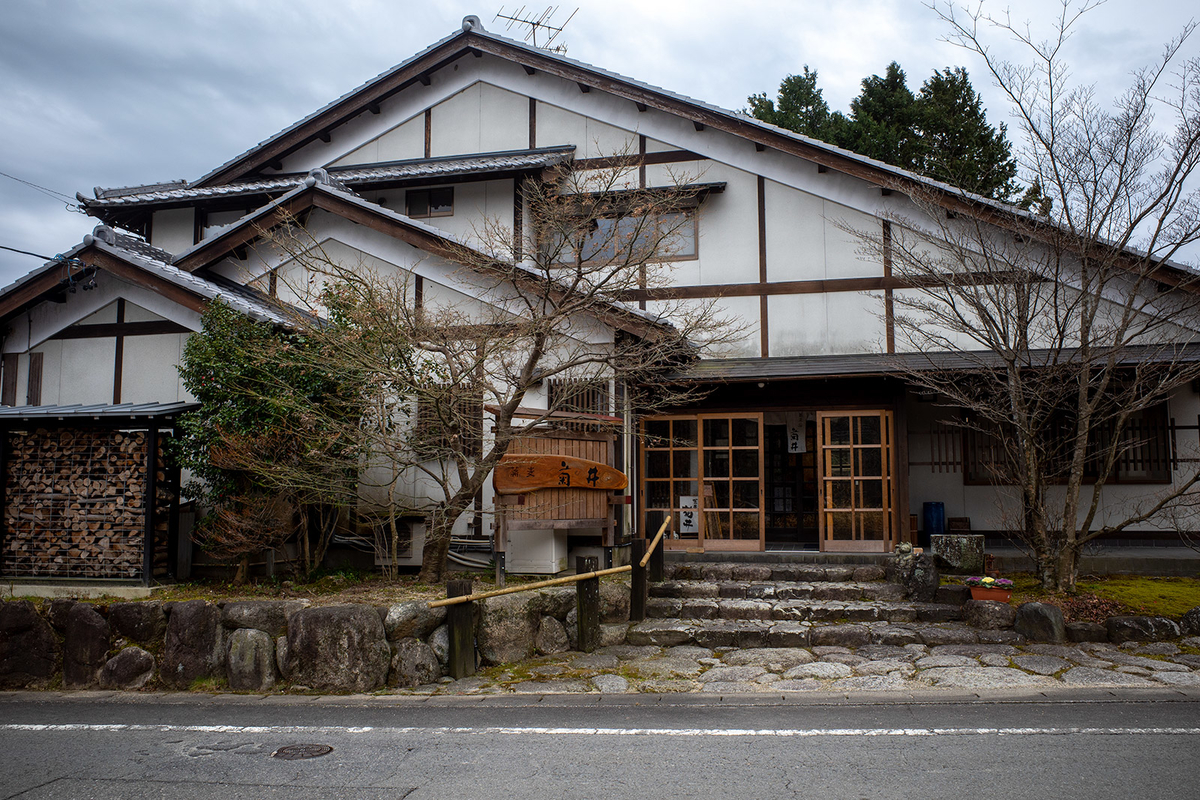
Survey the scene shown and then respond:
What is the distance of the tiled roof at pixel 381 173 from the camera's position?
571 inches

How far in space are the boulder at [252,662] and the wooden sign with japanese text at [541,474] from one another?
321cm

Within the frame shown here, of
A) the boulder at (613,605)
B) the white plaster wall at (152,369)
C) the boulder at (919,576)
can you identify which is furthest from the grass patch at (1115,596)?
the white plaster wall at (152,369)

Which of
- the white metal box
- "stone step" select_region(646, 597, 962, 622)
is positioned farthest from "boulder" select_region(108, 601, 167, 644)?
"stone step" select_region(646, 597, 962, 622)

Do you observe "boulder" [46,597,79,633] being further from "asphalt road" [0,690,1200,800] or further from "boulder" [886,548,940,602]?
"boulder" [886,548,940,602]

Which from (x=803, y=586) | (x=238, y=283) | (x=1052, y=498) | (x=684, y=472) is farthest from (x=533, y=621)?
(x=1052, y=498)

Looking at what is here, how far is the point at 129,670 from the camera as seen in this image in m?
8.03

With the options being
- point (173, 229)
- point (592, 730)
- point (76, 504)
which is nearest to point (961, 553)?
point (592, 730)

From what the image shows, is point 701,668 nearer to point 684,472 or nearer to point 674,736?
point 674,736

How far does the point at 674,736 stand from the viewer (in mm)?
5914

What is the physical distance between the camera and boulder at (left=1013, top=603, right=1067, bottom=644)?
846cm

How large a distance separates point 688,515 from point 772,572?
2355 mm

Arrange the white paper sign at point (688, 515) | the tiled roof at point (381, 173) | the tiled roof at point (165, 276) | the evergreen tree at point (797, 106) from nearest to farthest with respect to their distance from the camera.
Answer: the tiled roof at point (165, 276)
the white paper sign at point (688, 515)
the tiled roof at point (381, 173)
the evergreen tree at point (797, 106)

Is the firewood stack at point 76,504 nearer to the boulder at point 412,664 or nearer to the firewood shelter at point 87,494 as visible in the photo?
the firewood shelter at point 87,494

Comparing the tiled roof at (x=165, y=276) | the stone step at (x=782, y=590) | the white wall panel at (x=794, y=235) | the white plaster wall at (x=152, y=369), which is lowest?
the stone step at (x=782, y=590)
